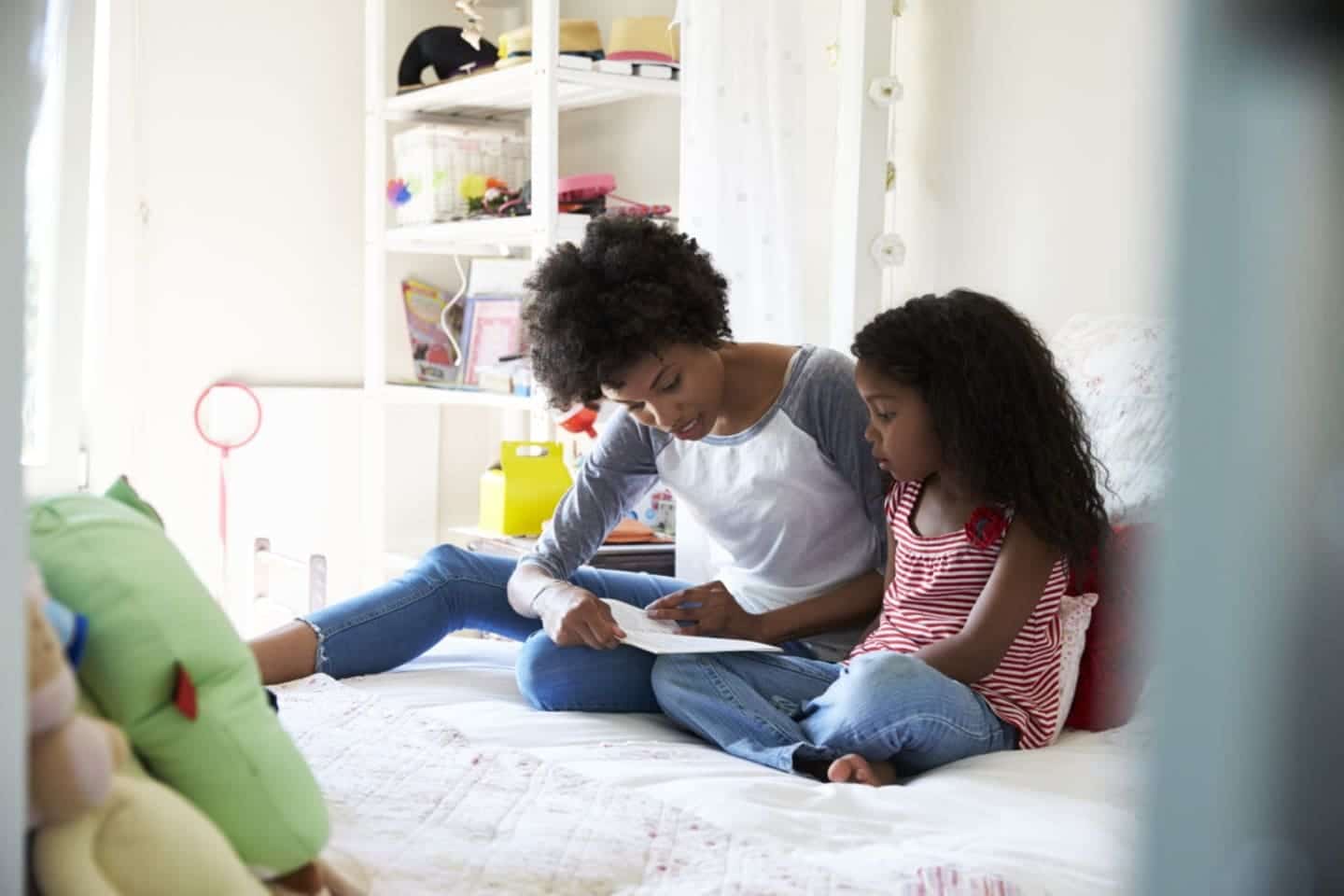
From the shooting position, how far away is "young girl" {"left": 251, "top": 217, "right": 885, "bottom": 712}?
1.70 meters

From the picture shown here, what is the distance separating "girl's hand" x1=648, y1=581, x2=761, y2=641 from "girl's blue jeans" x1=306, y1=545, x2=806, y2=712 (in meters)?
0.08

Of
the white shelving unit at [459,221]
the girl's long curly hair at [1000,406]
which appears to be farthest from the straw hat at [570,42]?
the girl's long curly hair at [1000,406]

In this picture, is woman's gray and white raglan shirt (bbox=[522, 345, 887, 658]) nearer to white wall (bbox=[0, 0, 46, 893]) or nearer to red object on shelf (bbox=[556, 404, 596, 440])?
red object on shelf (bbox=[556, 404, 596, 440])

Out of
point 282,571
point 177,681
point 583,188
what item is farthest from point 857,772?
point 282,571

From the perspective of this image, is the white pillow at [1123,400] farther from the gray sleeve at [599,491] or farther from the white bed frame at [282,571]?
the white bed frame at [282,571]

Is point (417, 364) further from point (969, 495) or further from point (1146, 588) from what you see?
point (1146, 588)

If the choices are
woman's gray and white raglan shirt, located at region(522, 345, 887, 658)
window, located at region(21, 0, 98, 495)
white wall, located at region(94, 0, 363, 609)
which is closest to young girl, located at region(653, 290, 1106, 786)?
woman's gray and white raglan shirt, located at region(522, 345, 887, 658)

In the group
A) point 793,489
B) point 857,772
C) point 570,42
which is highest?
point 570,42

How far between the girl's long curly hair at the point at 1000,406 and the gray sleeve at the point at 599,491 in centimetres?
39

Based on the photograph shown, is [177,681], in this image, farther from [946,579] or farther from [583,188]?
[583,188]

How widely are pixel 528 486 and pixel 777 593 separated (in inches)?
34.3

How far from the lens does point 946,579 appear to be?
1.54 m

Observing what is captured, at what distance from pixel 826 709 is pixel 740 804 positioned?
0.84 ft

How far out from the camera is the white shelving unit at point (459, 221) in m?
2.61
